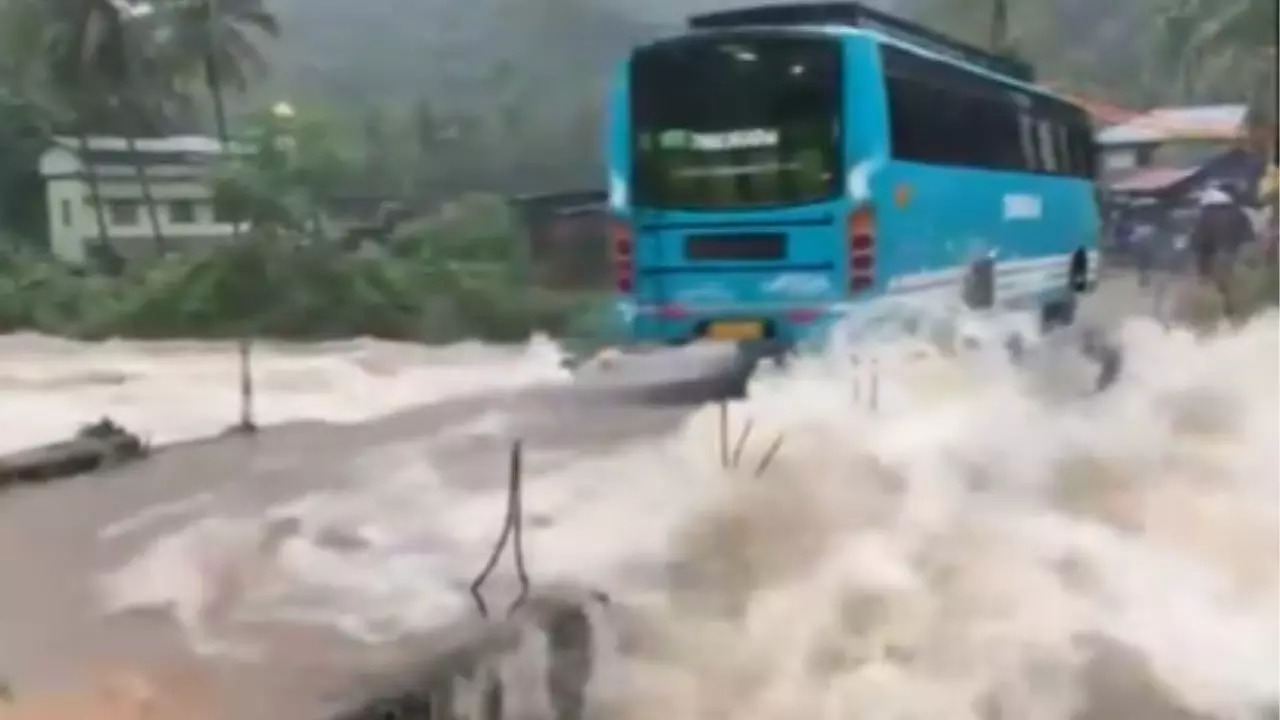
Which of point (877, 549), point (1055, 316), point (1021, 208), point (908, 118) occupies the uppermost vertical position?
point (908, 118)

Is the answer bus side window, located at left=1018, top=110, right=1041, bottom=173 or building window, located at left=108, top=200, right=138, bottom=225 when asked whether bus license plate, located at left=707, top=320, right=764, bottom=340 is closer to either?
bus side window, located at left=1018, top=110, right=1041, bottom=173

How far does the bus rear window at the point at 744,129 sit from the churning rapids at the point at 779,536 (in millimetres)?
189

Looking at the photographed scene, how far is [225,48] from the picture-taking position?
4.25ft

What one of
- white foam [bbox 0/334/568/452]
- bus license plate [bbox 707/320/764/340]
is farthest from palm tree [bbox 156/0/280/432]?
bus license plate [bbox 707/320/764/340]

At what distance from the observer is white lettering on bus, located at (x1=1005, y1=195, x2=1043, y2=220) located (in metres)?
1.72

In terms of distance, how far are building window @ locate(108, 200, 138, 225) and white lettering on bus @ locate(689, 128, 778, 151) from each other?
0.54 metres

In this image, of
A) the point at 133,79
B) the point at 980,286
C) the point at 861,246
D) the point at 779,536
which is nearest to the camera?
the point at 133,79

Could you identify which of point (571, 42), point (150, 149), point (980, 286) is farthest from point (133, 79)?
point (980, 286)

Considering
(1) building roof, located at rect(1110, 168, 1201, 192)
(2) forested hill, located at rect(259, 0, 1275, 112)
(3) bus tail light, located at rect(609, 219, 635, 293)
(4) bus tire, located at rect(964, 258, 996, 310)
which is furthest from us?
(1) building roof, located at rect(1110, 168, 1201, 192)

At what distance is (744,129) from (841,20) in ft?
0.51

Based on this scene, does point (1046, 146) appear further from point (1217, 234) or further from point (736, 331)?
point (736, 331)

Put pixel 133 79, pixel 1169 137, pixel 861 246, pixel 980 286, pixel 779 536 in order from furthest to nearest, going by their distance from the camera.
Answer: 1. pixel 1169 137
2. pixel 980 286
3. pixel 861 246
4. pixel 779 536
5. pixel 133 79

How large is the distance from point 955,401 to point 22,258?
0.91 m

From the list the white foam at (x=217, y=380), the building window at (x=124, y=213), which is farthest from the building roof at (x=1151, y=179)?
the building window at (x=124, y=213)
